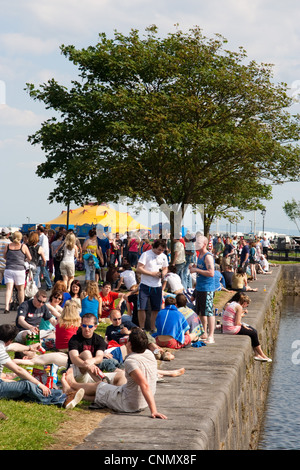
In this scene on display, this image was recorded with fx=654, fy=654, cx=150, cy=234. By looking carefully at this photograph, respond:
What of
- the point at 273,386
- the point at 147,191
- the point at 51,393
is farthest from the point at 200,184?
the point at 51,393

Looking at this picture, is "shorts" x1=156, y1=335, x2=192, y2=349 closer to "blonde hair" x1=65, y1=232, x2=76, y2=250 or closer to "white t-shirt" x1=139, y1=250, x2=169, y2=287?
"white t-shirt" x1=139, y1=250, x2=169, y2=287

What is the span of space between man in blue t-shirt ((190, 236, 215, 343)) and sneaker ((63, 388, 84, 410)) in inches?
162

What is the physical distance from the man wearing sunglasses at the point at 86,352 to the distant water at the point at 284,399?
437 cm

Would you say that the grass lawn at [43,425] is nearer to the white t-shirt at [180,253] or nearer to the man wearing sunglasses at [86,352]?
the man wearing sunglasses at [86,352]

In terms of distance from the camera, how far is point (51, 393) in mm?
7281

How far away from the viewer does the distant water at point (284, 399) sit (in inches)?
452

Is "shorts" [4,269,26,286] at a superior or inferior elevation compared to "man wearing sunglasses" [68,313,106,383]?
superior

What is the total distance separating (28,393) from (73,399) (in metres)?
0.53

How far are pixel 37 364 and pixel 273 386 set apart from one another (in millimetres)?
8587

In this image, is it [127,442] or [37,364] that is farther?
[37,364]

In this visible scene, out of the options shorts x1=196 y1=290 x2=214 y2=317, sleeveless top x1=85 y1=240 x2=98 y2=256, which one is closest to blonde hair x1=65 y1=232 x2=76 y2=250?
sleeveless top x1=85 y1=240 x2=98 y2=256

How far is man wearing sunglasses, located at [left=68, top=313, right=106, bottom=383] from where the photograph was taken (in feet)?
26.4
